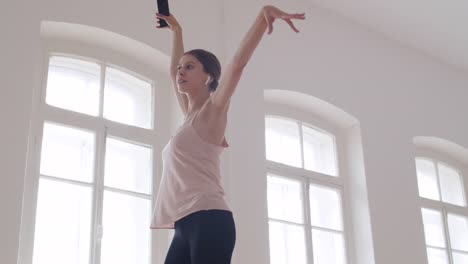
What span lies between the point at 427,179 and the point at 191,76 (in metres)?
3.62

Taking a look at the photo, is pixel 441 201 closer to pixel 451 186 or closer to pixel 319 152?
pixel 451 186

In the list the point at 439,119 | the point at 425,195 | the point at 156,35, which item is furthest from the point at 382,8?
the point at 156,35

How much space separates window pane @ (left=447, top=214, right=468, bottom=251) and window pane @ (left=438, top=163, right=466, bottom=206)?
140 mm

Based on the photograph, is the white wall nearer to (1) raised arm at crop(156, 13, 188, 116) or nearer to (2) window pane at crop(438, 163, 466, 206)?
(2) window pane at crop(438, 163, 466, 206)

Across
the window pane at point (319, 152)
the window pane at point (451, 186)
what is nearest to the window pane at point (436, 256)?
the window pane at point (451, 186)

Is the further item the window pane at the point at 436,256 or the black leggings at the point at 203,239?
the window pane at the point at 436,256

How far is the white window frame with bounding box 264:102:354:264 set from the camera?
420cm

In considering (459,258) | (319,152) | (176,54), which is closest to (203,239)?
(176,54)

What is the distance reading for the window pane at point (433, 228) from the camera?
16.7 feet

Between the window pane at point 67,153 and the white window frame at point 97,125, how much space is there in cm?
3

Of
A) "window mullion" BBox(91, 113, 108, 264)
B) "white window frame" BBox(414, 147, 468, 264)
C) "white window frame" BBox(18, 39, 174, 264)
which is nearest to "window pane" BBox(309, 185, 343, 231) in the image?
"white window frame" BBox(414, 147, 468, 264)

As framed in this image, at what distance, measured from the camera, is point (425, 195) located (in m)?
5.21

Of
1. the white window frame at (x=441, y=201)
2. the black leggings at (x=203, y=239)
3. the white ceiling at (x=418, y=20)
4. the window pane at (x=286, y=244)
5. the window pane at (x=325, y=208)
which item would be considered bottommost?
the black leggings at (x=203, y=239)

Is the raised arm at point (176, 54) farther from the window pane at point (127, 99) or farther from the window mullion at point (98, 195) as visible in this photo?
the window pane at point (127, 99)
